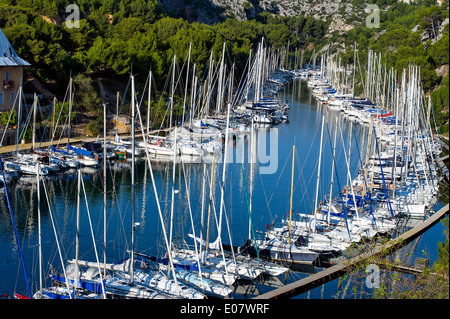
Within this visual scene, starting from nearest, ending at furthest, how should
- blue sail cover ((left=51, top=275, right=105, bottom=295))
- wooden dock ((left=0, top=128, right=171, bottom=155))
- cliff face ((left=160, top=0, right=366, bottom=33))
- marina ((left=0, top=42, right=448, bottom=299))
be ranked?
1. blue sail cover ((left=51, top=275, right=105, bottom=295))
2. marina ((left=0, top=42, right=448, bottom=299))
3. wooden dock ((left=0, top=128, right=171, bottom=155))
4. cliff face ((left=160, top=0, right=366, bottom=33))

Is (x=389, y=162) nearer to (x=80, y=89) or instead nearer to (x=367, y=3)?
(x=80, y=89)

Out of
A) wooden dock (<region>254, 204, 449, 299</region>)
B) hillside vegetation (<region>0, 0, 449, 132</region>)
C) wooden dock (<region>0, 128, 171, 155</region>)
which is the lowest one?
wooden dock (<region>254, 204, 449, 299</region>)

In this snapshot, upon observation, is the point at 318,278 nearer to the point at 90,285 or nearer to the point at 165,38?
the point at 90,285

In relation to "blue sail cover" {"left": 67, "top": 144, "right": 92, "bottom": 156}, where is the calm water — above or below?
below

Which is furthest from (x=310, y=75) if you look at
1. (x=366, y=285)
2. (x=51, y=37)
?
(x=366, y=285)

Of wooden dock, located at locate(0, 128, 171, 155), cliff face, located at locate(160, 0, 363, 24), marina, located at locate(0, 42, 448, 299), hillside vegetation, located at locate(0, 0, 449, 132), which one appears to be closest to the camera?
marina, located at locate(0, 42, 448, 299)

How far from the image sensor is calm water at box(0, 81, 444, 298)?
21672mm

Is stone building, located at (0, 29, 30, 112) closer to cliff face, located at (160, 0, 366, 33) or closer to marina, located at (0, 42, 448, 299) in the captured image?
marina, located at (0, 42, 448, 299)

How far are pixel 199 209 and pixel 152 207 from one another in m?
2.38

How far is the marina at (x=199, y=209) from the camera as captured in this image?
1884 cm

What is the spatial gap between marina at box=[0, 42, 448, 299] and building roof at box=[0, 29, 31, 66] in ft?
21.4

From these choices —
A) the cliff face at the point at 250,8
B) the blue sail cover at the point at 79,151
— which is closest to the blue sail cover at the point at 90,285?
the blue sail cover at the point at 79,151

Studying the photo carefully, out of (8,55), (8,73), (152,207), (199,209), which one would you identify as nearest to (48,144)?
(8,73)

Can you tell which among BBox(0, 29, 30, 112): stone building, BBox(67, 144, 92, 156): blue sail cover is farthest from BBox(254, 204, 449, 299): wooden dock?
BBox(0, 29, 30, 112): stone building
